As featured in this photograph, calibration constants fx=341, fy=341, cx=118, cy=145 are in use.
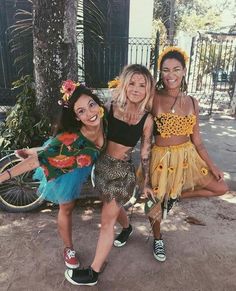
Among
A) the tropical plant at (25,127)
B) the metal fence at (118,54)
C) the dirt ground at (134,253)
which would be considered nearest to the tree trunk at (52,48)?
the tropical plant at (25,127)

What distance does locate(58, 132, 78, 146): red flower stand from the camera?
8.32ft

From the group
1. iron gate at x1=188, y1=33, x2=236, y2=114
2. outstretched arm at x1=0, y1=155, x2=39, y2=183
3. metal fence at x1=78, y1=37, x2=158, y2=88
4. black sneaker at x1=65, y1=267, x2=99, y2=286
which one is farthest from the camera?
iron gate at x1=188, y1=33, x2=236, y2=114

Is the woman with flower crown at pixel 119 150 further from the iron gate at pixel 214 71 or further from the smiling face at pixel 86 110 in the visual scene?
the iron gate at pixel 214 71

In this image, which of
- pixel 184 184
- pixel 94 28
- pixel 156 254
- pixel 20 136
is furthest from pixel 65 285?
pixel 94 28

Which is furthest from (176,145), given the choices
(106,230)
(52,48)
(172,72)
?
(52,48)

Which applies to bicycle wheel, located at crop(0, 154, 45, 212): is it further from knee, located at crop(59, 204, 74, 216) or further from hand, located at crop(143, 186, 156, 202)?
hand, located at crop(143, 186, 156, 202)

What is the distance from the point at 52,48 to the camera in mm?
3828

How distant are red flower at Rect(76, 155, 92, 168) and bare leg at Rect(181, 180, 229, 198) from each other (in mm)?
950

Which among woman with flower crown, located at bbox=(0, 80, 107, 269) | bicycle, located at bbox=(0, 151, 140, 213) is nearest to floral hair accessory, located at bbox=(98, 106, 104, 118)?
woman with flower crown, located at bbox=(0, 80, 107, 269)

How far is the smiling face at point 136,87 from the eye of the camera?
260cm

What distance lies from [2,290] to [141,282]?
3.67 feet

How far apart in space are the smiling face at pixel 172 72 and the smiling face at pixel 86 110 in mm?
661

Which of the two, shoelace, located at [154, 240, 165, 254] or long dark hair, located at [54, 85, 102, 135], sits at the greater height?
long dark hair, located at [54, 85, 102, 135]

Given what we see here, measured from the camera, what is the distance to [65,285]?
2770 millimetres
